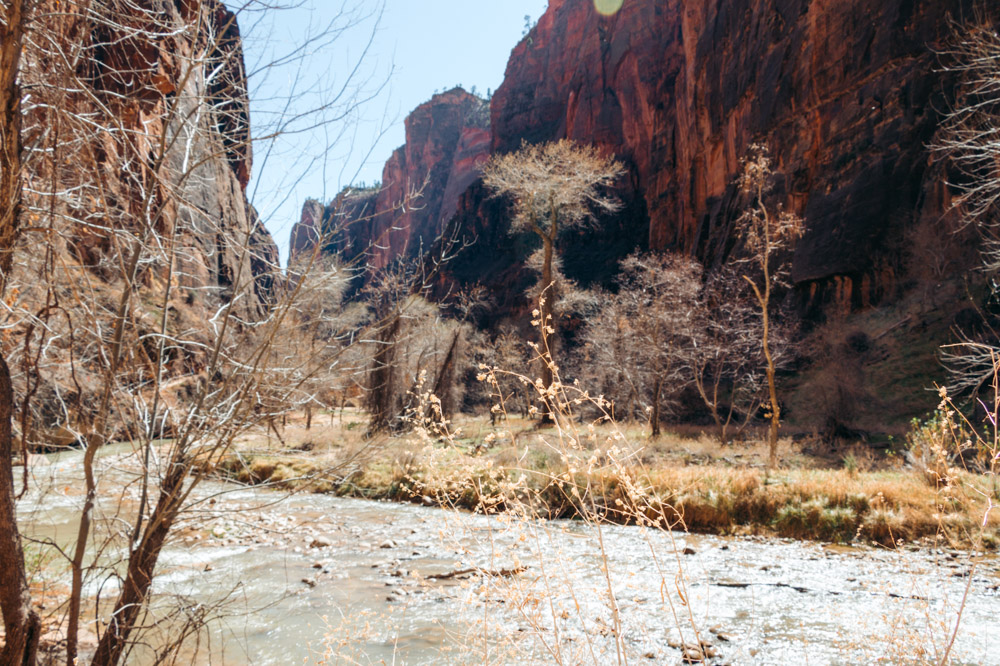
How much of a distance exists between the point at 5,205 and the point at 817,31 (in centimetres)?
3264

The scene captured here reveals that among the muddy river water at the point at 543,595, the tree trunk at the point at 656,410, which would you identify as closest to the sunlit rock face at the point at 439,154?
the tree trunk at the point at 656,410

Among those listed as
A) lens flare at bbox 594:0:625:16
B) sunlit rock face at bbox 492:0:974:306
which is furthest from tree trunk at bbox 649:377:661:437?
lens flare at bbox 594:0:625:16

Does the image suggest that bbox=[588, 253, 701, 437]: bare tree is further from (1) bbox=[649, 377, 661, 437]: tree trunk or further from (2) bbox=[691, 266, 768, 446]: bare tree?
(2) bbox=[691, 266, 768, 446]: bare tree

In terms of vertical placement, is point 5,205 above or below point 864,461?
above

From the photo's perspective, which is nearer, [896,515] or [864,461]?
[896,515]

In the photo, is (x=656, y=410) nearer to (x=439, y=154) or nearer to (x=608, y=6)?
(x=608, y=6)

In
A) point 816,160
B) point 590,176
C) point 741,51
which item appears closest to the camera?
point 590,176

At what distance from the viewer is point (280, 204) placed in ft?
8.41

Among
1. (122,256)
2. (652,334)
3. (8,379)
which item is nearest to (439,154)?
(652,334)

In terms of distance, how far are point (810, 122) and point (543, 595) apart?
30.9 m

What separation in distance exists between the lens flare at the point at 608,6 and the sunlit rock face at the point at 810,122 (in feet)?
24.5

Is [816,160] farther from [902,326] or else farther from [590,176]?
[590,176]

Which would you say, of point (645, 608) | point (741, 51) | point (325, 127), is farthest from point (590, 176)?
point (741, 51)

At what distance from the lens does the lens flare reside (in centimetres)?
5555
